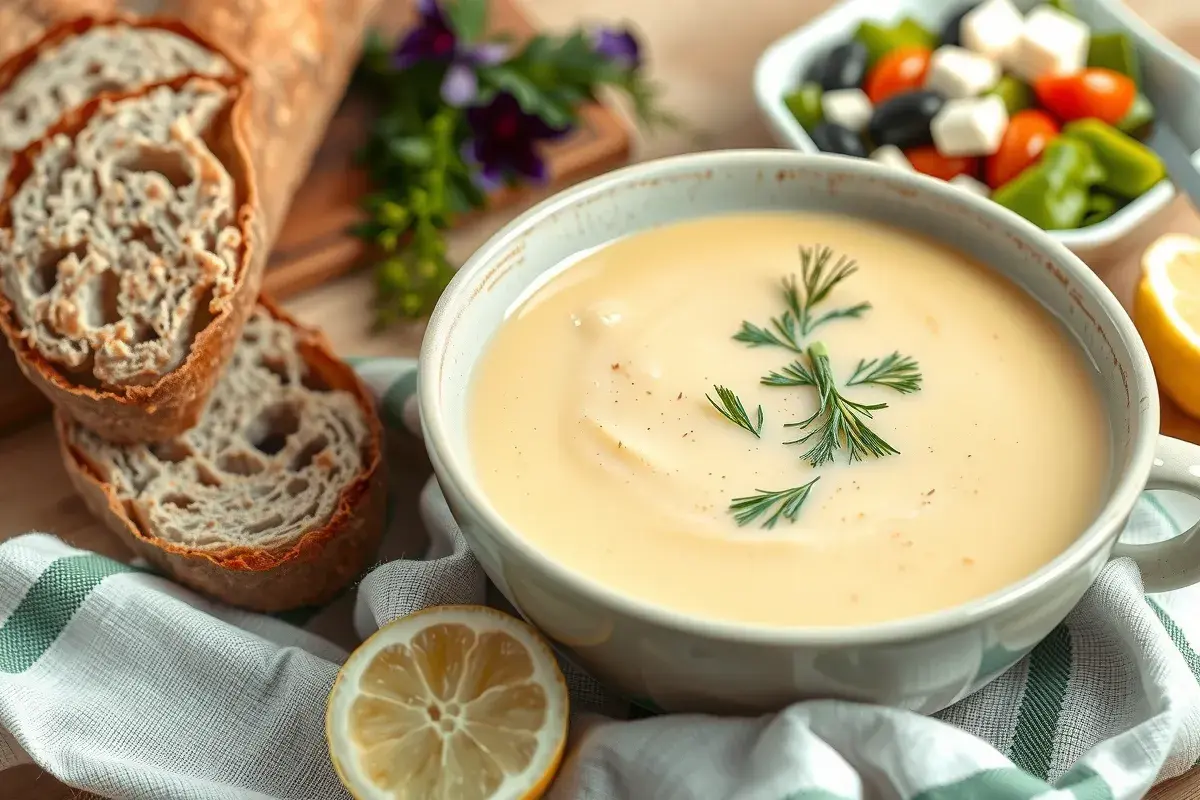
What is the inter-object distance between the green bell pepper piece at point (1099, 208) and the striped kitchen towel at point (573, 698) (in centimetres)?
71

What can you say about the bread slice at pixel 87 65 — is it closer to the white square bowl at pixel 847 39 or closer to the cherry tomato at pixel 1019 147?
the white square bowl at pixel 847 39

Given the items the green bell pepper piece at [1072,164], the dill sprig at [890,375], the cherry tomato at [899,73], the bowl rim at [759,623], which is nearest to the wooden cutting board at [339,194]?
the cherry tomato at [899,73]

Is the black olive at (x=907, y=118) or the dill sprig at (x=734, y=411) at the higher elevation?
the dill sprig at (x=734, y=411)

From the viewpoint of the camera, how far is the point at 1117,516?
143cm

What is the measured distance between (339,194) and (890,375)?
1.35 metres

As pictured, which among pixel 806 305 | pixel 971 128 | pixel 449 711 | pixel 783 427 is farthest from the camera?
pixel 971 128

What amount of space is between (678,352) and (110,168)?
103 cm

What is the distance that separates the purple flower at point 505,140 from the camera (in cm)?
261

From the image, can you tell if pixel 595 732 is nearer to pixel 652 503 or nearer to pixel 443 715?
pixel 443 715

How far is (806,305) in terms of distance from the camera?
5.99 ft

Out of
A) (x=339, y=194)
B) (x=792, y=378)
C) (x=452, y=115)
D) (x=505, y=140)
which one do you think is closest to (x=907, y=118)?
(x=505, y=140)

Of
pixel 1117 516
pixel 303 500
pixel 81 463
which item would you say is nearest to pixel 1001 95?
pixel 1117 516

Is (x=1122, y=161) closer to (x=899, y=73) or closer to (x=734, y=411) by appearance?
(x=899, y=73)

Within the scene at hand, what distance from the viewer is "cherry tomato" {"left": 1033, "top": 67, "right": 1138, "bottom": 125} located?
2.51 metres
